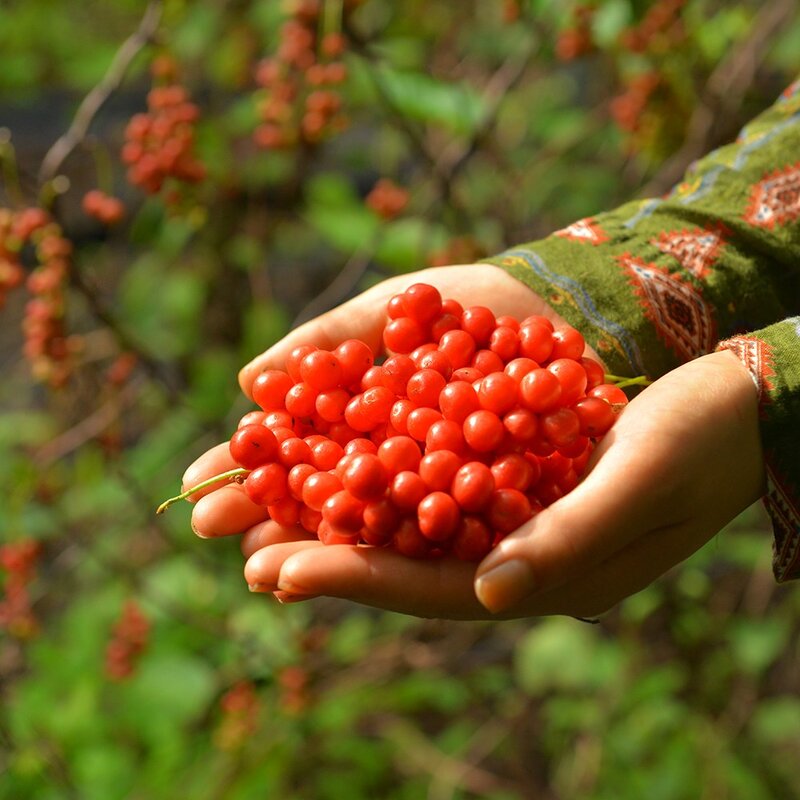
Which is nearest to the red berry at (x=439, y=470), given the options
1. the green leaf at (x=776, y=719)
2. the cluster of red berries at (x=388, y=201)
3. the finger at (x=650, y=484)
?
the finger at (x=650, y=484)

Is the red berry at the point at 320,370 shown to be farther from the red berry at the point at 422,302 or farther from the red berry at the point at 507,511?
the red berry at the point at 507,511

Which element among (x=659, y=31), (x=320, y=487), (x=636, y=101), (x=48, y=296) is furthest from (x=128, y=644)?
(x=659, y=31)

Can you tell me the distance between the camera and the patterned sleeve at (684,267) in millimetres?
949

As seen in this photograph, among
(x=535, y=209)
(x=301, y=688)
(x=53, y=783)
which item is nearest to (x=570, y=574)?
(x=301, y=688)

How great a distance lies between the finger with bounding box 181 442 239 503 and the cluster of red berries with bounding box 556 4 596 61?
130 cm

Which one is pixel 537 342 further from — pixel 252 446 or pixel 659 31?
pixel 659 31

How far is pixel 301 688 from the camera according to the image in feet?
6.31

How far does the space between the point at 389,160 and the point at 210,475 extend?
172 centimetres

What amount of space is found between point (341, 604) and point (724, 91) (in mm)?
1900

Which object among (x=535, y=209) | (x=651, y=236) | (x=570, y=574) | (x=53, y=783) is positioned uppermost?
(x=651, y=236)

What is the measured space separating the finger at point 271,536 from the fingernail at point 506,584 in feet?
0.87

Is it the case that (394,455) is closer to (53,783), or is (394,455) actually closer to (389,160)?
(53,783)

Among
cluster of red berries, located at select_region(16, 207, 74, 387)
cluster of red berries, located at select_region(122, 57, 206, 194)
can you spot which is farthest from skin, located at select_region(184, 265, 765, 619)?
cluster of red berries, located at select_region(122, 57, 206, 194)

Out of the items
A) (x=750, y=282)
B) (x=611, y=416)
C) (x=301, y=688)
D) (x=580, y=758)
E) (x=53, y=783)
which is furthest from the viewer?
(x=580, y=758)
